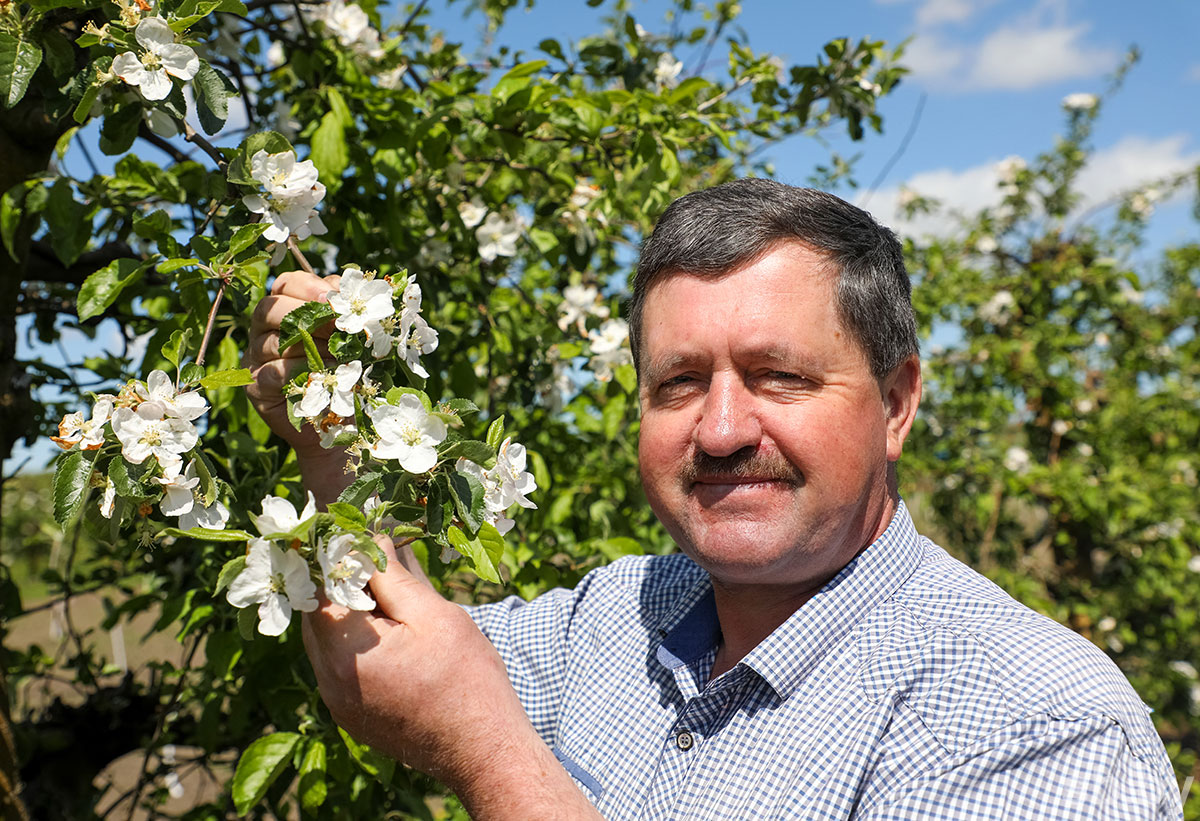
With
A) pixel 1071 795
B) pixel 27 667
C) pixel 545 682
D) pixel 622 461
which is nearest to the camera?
pixel 1071 795

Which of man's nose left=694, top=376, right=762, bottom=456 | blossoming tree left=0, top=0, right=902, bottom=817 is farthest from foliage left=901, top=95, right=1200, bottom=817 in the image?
man's nose left=694, top=376, right=762, bottom=456

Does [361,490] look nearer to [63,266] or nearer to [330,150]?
[330,150]

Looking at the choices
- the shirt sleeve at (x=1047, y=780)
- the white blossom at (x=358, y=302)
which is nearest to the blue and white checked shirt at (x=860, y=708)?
the shirt sleeve at (x=1047, y=780)

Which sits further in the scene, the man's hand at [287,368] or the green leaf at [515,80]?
the green leaf at [515,80]

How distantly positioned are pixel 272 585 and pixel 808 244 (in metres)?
0.95

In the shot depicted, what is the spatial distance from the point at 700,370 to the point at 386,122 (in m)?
1.05

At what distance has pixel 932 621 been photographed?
1.40m

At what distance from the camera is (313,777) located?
1727mm

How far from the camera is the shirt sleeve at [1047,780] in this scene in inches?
44.3

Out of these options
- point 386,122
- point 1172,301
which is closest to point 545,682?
point 386,122

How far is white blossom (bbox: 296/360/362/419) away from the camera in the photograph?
3.74 ft

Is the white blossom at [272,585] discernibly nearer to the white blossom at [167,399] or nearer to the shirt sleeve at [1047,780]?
the white blossom at [167,399]

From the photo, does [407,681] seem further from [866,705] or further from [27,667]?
[27,667]

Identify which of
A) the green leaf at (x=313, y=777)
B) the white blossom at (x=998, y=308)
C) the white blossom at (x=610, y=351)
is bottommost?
the green leaf at (x=313, y=777)
